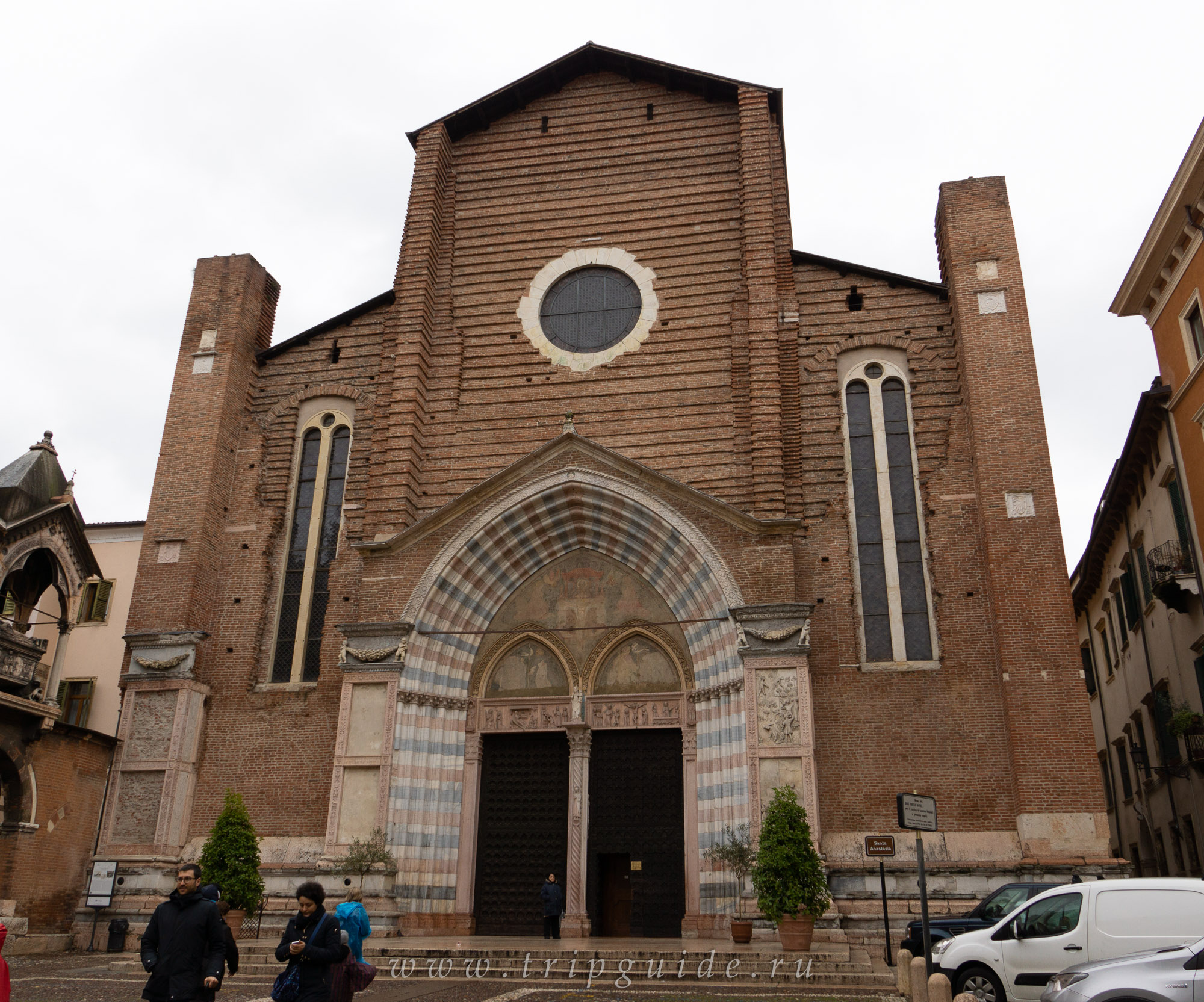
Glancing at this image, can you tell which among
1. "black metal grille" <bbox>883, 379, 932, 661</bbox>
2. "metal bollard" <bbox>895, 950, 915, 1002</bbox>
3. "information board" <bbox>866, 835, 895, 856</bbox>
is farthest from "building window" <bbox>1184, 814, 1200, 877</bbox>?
"metal bollard" <bbox>895, 950, 915, 1002</bbox>

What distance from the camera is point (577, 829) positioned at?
17859 mm

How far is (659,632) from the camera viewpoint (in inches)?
742

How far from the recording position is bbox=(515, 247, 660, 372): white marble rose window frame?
20.7 metres

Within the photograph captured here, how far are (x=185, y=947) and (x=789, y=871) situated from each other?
9.67 meters

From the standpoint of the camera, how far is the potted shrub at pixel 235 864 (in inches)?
626

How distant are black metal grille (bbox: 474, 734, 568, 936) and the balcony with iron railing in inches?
464

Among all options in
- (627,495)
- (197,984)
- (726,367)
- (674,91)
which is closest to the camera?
(197,984)

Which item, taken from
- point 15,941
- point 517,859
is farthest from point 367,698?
point 15,941

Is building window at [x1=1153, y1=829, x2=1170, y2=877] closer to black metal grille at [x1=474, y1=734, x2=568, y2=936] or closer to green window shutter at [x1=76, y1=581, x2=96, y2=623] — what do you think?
black metal grille at [x1=474, y1=734, x2=568, y2=936]

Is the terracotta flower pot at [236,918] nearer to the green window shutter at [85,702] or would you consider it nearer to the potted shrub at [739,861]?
the potted shrub at [739,861]

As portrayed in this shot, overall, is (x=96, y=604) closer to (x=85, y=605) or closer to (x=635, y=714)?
(x=85, y=605)

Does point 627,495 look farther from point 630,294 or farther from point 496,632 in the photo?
point 630,294

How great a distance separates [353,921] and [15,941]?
37.5ft

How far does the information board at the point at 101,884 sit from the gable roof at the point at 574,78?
51.6 feet
